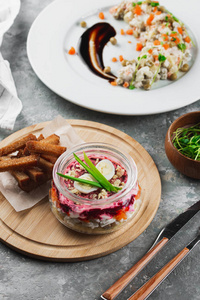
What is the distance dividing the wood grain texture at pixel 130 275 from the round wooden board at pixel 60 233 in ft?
0.47

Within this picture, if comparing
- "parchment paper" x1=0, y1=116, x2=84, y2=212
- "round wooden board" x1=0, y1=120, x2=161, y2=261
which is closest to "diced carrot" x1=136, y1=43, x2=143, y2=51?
"round wooden board" x1=0, y1=120, x2=161, y2=261

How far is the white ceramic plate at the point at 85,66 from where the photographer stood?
9.23 ft

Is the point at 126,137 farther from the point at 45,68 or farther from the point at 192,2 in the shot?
the point at 192,2

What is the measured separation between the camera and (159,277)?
188cm

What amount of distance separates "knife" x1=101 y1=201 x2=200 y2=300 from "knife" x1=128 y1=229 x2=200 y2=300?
0.25 feet

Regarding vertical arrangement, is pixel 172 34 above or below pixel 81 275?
above

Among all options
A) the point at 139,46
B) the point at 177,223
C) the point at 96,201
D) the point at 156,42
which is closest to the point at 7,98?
the point at 139,46

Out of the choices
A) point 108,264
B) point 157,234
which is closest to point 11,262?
point 108,264

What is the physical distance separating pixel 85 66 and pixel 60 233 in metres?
1.62

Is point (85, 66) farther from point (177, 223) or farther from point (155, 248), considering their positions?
point (155, 248)

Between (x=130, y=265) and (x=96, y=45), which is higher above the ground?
(x=96, y=45)

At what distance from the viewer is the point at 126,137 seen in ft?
8.48

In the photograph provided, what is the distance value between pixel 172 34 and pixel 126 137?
126 cm

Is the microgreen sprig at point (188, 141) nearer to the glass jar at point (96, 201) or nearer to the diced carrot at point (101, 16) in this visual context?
the glass jar at point (96, 201)
